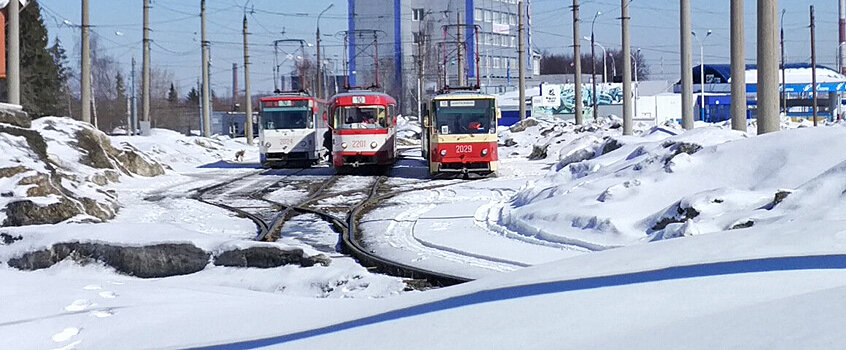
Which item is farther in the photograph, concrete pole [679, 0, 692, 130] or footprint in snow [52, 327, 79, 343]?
concrete pole [679, 0, 692, 130]

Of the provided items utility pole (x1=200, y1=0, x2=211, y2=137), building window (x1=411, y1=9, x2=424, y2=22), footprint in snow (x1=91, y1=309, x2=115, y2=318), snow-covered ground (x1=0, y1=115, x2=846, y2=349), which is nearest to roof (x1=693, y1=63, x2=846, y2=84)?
building window (x1=411, y1=9, x2=424, y2=22)

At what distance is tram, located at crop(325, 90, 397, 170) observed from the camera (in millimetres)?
34219

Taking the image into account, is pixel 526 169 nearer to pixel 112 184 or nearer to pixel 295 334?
pixel 112 184

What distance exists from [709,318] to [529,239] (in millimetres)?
10619

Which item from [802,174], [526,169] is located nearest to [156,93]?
[526,169]

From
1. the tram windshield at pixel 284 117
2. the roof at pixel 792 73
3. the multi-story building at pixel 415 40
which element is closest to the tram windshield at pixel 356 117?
the tram windshield at pixel 284 117

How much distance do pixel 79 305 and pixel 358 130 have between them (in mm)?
25740

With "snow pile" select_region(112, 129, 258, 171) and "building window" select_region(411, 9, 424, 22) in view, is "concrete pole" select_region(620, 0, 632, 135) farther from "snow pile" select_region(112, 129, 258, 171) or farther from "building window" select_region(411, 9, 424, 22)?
"building window" select_region(411, 9, 424, 22)

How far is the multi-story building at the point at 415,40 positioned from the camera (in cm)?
11150

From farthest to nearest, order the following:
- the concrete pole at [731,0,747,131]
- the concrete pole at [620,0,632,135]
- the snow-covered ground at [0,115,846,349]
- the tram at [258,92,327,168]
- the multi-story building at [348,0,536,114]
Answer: the multi-story building at [348,0,536,114] → the tram at [258,92,327,168] → the concrete pole at [620,0,632,135] → the concrete pole at [731,0,747,131] → the snow-covered ground at [0,115,846,349]

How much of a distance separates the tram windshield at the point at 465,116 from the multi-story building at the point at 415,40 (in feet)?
244

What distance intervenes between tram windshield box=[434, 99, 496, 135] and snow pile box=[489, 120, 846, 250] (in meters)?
10.2

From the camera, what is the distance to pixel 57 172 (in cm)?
2306

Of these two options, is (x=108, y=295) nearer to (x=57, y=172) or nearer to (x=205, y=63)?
(x=57, y=172)
